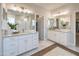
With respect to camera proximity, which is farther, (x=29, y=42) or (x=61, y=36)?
(x=61, y=36)

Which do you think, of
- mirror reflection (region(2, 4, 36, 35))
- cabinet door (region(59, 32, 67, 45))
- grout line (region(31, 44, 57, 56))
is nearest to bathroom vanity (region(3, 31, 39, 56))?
mirror reflection (region(2, 4, 36, 35))

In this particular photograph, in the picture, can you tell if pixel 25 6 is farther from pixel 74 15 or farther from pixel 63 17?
pixel 74 15

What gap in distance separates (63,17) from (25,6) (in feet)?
6.14

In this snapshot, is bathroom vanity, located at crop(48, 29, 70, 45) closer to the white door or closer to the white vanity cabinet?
the white vanity cabinet

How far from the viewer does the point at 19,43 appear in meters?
3.46

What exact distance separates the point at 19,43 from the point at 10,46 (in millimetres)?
335

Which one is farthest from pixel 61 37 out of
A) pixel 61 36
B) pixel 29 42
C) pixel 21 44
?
pixel 21 44

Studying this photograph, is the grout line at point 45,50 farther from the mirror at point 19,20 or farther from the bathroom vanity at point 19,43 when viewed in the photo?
the mirror at point 19,20

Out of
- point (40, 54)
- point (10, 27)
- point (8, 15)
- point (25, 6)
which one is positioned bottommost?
point (40, 54)

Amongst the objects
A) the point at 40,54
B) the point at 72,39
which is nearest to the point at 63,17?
the point at 72,39

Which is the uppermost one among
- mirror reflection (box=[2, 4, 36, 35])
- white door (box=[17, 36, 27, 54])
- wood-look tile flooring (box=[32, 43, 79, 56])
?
mirror reflection (box=[2, 4, 36, 35])

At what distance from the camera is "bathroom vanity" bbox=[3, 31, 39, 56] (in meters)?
3.12

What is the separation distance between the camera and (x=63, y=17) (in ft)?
15.0

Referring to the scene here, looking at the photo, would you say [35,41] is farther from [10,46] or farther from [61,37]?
[61,37]
